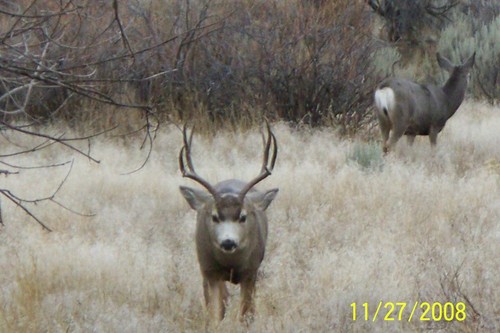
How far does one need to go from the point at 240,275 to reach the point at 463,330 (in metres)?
1.27

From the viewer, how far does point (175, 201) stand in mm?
8828

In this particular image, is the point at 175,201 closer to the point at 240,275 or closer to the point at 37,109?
the point at 240,275

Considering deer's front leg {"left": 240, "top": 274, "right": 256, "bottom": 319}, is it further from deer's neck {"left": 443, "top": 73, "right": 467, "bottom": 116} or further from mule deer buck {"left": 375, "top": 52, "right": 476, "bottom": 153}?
deer's neck {"left": 443, "top": 73, "right": 467, "bottom": 116}

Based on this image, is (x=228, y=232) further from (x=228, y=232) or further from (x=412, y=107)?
(x=412, y=107)

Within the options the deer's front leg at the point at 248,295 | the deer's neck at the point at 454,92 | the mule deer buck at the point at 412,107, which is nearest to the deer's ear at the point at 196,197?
the deer's front leg at the point at 248,295

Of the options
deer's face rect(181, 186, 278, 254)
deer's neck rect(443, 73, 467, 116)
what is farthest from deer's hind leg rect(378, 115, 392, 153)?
deer's face rect(181, 186, 278, 254)

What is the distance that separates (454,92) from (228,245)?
755cm

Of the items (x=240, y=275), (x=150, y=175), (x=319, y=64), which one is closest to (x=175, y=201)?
(x=150, y=175)

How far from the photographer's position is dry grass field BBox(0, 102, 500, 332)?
5.77 meters

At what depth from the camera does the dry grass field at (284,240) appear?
577 cm

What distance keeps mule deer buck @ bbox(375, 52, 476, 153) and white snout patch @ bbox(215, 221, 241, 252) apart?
6.06 m

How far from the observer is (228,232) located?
17.7ft

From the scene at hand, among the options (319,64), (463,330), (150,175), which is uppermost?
(319,64)

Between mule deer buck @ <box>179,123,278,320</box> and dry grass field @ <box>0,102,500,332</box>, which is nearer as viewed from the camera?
mule deer buck @ <box>179,123,278,320</box>
